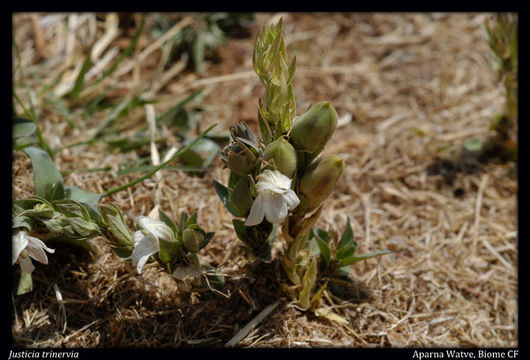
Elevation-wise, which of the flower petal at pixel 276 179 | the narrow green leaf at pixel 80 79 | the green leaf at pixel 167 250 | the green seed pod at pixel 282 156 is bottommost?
the green leaf at pixel 167 250

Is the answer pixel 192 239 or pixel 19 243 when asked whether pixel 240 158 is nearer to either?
pixel 192 239

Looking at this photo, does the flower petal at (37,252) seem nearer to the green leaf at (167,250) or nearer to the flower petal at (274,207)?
the green leaf at (167,250)

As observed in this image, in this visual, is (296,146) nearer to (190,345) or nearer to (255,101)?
(190,345)

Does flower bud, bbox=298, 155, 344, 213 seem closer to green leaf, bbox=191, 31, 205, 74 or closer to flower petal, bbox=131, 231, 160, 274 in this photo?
flower petal, bbox=131, 231, 160, 274

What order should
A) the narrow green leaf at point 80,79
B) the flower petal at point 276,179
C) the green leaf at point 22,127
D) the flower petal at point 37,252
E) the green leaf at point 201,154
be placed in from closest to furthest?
the flower petal at point 276,179
the flower petal at point 37,252
the green leaf at point 22,127
the green leaf at point 201,154
the narrow green leaf at point 80,79

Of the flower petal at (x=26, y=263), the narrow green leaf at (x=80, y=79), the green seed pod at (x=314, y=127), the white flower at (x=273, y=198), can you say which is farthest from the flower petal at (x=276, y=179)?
the narrow green leaf at (x=80, y=79)

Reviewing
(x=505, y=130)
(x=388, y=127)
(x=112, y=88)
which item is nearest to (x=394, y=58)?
(x=388, y=127)

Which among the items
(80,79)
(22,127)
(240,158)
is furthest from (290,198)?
(80,79)
